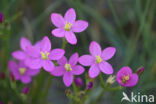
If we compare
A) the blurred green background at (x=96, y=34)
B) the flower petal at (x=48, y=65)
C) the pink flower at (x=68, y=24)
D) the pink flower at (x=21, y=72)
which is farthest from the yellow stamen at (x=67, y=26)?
the pink flower at (x=21, y=72)

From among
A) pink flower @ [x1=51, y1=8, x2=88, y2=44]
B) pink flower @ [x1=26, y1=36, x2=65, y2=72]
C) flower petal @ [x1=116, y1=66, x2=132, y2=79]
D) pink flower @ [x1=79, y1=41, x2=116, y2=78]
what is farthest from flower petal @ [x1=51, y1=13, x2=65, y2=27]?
flower petal @ [x1=116, y1=66, x2=132, y2=79]

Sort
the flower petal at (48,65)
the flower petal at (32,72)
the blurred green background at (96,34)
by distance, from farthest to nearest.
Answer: the blurred green background at (96,34), the flower petal at (32,72), the flower petal at (48,65)

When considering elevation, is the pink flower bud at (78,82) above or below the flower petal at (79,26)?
below

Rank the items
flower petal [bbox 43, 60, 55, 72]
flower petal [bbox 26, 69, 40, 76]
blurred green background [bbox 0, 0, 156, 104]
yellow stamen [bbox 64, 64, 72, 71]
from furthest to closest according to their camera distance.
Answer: blurred green background [bbox 0, 0, 156, 104] < flower petal [bbox 26, 69, 40, 76] < yellow stamen [bbox 64, 64, 72, 71] < flower petal [bbox 43, 60, 55, 72]

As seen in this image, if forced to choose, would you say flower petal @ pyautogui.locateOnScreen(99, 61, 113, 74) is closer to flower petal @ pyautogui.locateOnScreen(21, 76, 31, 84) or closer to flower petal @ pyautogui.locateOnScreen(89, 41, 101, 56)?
flower petal @ pyautogui.locateOnScreen(89, 41, 101, 56)

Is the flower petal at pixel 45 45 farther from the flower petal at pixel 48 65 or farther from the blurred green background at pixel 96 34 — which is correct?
the blurred green background at pixel 96 34

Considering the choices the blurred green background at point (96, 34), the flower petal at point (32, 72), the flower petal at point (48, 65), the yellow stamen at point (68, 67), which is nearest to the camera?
the flower petal at point (48, 65)

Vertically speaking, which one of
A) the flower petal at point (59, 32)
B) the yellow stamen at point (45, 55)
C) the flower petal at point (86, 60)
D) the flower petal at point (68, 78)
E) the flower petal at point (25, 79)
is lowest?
the flower petal at point (25, 79)
